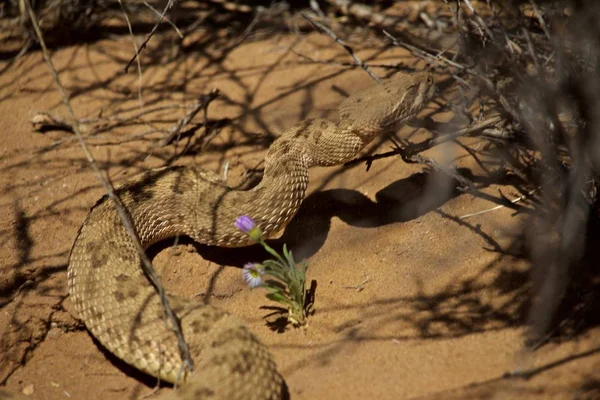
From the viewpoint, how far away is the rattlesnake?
13.8ft

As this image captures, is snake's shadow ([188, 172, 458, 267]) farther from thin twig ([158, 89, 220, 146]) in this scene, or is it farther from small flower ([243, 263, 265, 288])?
thin twig ([158, 89, 220, 146])

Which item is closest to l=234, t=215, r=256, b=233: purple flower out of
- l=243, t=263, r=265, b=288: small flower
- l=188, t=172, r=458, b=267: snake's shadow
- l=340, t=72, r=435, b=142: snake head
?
l=243, t=263, r=265, b=288: small flower

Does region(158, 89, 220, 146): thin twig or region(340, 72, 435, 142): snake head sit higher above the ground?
region(340, 72, 435, 142): snake head

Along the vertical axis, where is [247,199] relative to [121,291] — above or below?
above

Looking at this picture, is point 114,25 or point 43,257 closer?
point 43,257

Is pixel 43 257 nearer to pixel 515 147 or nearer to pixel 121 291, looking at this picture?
pixel 121 291

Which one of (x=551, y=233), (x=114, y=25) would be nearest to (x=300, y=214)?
(x=551, y=233)

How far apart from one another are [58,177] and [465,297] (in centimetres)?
395

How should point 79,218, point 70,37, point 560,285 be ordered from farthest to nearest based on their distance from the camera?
point 70,37
point 79,218
point 560,285

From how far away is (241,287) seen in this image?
17.0 feet

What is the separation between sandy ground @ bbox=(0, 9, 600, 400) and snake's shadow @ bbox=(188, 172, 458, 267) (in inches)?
0.6

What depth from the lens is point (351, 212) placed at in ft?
18.5

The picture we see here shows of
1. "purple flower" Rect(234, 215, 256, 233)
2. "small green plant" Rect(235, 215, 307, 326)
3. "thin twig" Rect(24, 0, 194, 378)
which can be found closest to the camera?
"thin twig" Rect(24, 0, 194, 378)

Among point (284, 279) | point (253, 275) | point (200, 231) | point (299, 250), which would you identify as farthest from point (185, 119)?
point (284, 279)
